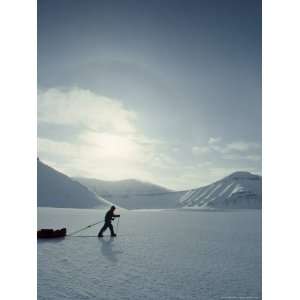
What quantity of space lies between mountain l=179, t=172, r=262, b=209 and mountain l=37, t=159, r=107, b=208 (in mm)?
29747

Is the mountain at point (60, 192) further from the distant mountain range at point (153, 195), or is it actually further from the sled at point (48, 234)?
the sled at point (48, 234)

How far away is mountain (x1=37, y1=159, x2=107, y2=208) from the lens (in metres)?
39.9

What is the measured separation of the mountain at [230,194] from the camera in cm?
6944

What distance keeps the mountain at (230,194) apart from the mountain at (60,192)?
1171 inches

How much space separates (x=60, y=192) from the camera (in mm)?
42125

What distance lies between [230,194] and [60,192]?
4424 cm
